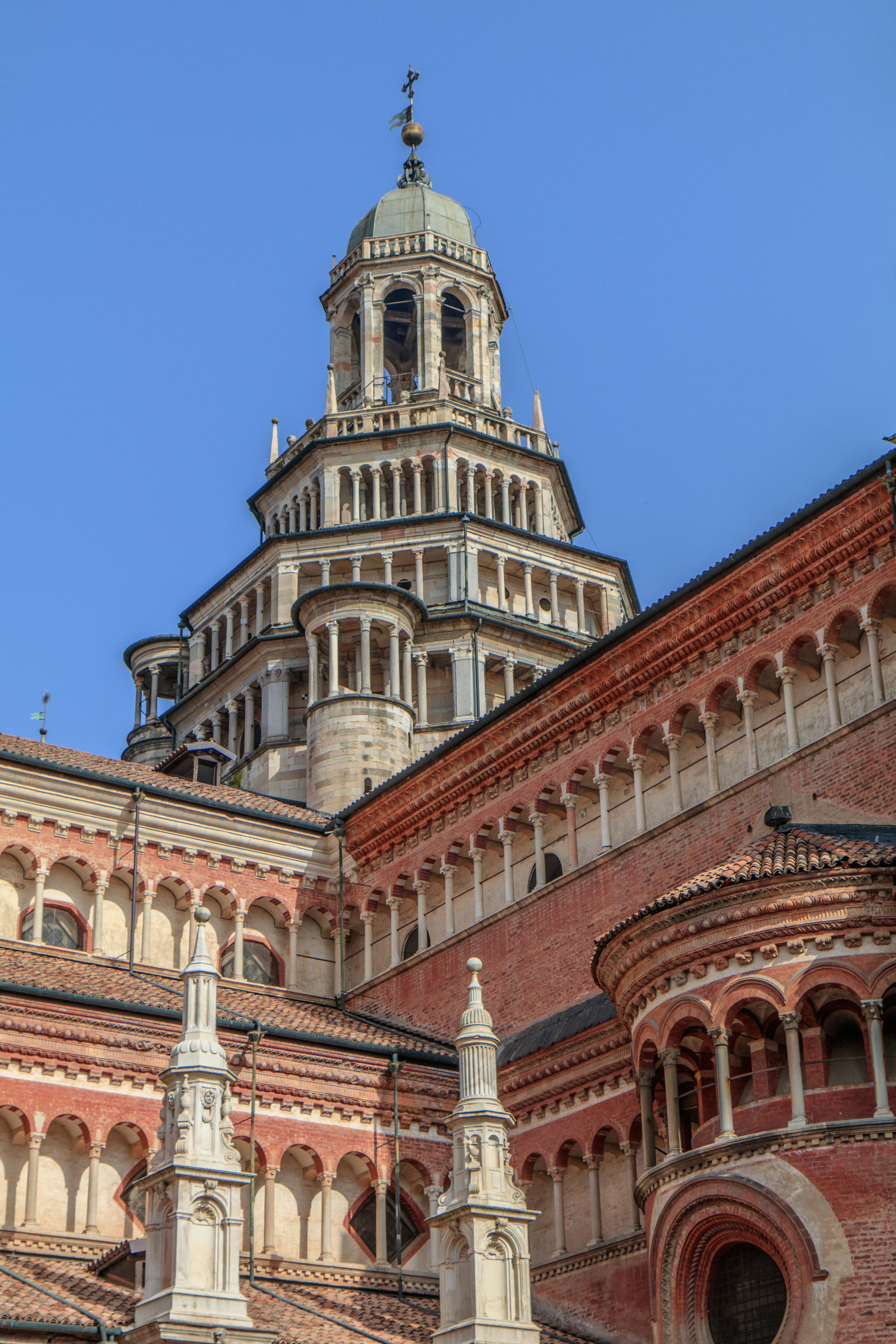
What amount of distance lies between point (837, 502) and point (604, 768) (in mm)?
7770

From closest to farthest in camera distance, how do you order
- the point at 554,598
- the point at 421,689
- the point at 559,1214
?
1. the point at 559,1214
2. the point at 421,689
3. the point at 554,598

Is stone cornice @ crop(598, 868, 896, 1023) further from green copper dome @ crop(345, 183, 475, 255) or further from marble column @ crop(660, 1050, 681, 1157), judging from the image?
green copper dome @ crop(345, 183, 475, 255)

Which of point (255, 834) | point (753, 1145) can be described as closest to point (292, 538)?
point (255, 834)

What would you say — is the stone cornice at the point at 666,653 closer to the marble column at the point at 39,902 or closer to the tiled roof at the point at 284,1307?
the marble column at the point at 39,902

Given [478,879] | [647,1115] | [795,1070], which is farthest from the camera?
[478,879]

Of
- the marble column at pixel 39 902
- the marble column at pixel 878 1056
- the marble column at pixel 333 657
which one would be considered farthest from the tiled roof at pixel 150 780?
the marble column at pixel 878 1056

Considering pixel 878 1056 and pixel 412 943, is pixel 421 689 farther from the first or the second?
pixel 878 1056

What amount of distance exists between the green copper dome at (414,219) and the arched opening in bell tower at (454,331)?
2.28m

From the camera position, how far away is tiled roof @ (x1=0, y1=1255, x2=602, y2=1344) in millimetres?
25500

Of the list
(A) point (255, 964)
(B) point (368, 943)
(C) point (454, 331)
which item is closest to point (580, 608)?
(C) point (454, 331)

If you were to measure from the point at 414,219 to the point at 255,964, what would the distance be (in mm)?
33824

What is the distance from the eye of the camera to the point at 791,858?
26969 mm

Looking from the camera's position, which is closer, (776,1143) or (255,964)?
(776,1143)

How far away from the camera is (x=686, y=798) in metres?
34.4
